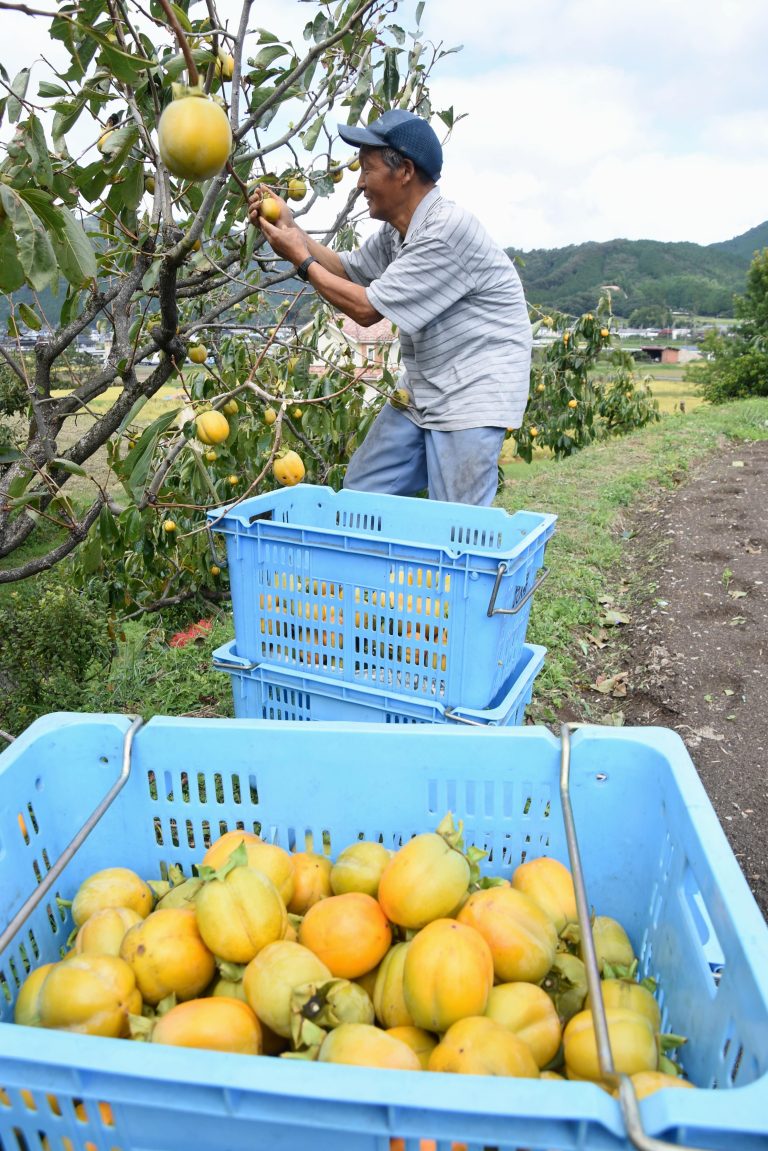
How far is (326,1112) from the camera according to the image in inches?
26.5

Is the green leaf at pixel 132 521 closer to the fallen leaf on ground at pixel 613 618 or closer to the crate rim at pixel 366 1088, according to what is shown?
the crate rim at pixel 366 1088

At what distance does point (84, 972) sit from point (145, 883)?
278 mm

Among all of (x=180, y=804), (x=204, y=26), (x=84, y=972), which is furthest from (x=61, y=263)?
(x=204, y=26)

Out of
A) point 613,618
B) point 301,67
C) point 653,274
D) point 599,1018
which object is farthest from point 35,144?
point 653,274

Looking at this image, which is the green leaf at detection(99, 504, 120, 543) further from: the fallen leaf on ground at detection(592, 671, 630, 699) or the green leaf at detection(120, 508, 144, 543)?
the fallen leaf on ground at detection(592, 671, 630, 699)

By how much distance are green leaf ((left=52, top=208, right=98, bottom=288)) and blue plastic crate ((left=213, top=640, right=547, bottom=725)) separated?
3.96 ft

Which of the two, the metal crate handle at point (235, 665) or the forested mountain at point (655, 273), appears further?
the forested mountain at point (655, 273)

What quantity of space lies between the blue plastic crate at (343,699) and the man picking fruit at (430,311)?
29.4 inches

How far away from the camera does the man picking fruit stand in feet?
8.25

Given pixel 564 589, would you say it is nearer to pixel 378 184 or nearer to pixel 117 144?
pixel 378 184

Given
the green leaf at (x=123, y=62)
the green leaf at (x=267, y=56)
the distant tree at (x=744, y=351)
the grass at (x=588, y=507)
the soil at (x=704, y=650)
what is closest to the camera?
the green leaf at (x=123, y=62)

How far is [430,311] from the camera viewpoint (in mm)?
2578

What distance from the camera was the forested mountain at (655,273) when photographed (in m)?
30.8

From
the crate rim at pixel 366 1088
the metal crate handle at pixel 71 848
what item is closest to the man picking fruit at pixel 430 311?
the metal crate handle at pixel 71 848
